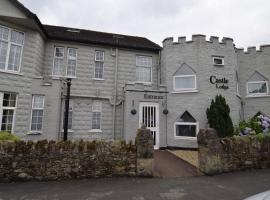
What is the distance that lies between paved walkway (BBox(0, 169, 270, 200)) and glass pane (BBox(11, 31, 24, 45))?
8.63 meters

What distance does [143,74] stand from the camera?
15641mm

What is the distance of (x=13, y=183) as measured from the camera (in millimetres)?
6660

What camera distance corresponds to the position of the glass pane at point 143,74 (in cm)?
1552

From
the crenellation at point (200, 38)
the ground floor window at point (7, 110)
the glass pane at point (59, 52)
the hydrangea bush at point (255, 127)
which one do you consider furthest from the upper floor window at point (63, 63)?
the hydrangea bush at point (255, 127)

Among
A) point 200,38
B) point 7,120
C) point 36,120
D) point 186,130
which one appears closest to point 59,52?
point 36,120

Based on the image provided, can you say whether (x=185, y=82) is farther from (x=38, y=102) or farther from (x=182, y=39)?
(x=38, y=102)

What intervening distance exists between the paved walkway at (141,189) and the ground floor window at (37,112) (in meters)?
6.02

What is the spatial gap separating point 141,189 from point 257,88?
1369 cm

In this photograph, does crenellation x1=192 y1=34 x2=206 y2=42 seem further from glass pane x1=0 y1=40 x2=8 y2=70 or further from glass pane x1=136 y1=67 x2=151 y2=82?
glass pane x1=0 y1=40 x2=8 y2=70

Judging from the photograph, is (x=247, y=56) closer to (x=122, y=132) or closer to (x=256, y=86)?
(x=256, y=86)

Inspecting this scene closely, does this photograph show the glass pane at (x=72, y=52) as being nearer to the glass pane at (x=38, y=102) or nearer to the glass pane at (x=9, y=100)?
the glass pane at (x=38, y=102)

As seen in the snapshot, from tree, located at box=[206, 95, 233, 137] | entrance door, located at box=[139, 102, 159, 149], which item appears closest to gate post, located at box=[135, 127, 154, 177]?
entrance door, located at box=[139, 102, 159, 149]

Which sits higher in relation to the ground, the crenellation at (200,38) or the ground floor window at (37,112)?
the crenellation at (200,38)

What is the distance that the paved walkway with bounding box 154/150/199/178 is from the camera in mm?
8035
